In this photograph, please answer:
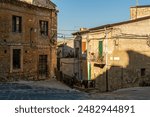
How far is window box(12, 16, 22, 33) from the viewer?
22.4 metres

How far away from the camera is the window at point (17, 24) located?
73.6 feet

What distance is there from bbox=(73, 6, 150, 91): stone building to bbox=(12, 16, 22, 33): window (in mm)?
7396

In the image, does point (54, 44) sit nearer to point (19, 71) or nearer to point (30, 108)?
point (19, 71)

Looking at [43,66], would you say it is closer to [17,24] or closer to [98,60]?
[17,24]

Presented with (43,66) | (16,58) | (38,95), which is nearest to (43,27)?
(43,66)

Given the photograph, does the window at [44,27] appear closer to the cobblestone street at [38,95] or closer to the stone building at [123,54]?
the stone building at [123,54]

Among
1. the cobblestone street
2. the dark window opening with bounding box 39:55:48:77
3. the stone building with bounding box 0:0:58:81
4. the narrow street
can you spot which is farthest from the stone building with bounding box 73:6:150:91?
the cobblestone street

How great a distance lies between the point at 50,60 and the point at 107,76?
5.16 m

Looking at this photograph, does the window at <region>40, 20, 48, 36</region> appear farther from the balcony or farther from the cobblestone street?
the cobblestone street

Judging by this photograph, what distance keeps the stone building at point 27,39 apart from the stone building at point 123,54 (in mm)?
4320

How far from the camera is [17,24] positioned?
74.4 ft

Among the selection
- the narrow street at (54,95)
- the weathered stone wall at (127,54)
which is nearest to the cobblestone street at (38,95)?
the narrow street at (54,95)

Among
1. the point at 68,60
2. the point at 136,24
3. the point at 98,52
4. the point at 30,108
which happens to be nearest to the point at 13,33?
the point at 98,52

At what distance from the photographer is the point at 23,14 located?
75.4 ft
